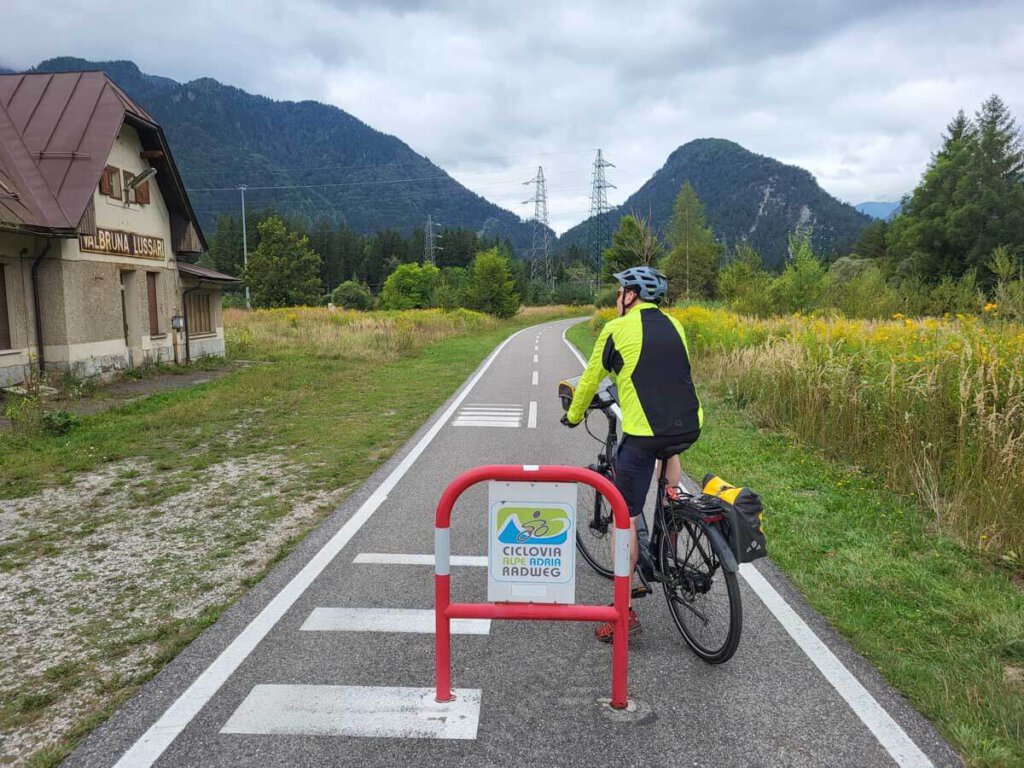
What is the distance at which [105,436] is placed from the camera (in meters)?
10.2

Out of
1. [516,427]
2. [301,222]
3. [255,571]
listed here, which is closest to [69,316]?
[516,427]

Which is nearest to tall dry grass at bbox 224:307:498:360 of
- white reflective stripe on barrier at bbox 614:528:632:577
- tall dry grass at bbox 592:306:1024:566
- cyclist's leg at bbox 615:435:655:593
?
tall dry grass at bbox 592:306:1024:566

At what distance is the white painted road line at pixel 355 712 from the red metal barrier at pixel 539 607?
126 mm

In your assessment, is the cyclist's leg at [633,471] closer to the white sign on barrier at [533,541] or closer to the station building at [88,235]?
the white sign on barrier at [533,541]

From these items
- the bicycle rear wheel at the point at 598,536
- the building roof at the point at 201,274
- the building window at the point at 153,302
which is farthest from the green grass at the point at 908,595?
the building roof at the point at 201,274

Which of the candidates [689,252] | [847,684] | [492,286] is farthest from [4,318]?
[492,286]

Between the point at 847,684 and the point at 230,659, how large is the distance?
327 cm

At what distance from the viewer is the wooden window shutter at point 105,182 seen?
1673 cm

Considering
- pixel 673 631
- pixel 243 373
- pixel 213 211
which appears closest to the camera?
pixel 673 631

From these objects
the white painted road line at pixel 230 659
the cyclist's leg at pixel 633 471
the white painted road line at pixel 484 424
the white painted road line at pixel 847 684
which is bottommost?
the white painted road line at pixel 847 684

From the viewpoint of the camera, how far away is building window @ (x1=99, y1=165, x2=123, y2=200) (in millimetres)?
16828

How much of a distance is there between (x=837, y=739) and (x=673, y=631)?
4.09 feet

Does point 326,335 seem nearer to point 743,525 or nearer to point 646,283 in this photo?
point 646,283

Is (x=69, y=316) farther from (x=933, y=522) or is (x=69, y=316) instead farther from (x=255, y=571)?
(x=933, y=522)
